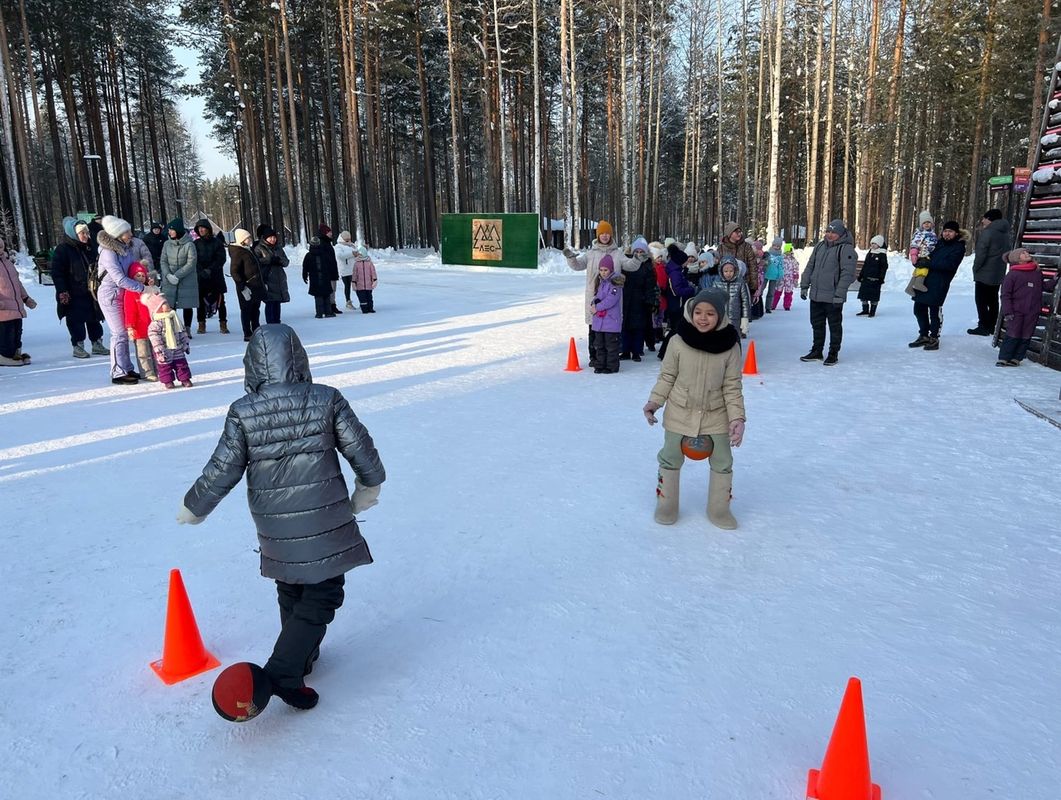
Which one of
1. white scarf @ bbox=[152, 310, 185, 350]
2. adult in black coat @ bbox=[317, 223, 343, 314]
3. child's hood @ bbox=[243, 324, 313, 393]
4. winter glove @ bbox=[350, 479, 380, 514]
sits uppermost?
adult in black coat @ bbox=[317, 223, 343, 314]

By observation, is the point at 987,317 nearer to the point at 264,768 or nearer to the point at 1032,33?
the point at 264,768

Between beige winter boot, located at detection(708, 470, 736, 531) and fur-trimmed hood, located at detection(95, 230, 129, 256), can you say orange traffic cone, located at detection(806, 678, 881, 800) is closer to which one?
beige winter boot, located at detection(708, 470, 736, 531)

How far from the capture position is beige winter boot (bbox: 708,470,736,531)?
4250mm

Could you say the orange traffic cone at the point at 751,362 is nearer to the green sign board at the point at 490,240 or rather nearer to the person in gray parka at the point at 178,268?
the person in gray parka at the point at 178,268

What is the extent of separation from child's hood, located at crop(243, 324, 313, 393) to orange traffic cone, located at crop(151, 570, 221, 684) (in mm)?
1011

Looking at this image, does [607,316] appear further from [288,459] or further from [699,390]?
[288,459]

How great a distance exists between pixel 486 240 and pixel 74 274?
19245 millimetres

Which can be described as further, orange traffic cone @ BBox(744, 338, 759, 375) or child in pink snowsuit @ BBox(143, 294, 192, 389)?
orange traffic cone @ BBox(744, 338, 759, 375)

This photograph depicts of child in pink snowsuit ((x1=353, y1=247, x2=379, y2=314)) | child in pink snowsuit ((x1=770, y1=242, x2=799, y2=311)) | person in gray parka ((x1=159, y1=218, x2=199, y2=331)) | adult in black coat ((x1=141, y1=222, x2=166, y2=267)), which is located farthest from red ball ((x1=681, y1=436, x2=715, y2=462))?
adult in black coat ((x1=141, y1=222, x2=166, y2=267))

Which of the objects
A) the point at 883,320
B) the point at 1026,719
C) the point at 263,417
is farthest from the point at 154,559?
the point at 883,320

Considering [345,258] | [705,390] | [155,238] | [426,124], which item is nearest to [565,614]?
[705,390]

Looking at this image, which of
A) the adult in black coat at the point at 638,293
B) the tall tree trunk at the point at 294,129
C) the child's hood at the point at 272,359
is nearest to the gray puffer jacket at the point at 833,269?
the adult in black coat at the point at 638,293

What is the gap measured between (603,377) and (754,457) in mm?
3241

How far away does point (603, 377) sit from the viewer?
8.63 metres
